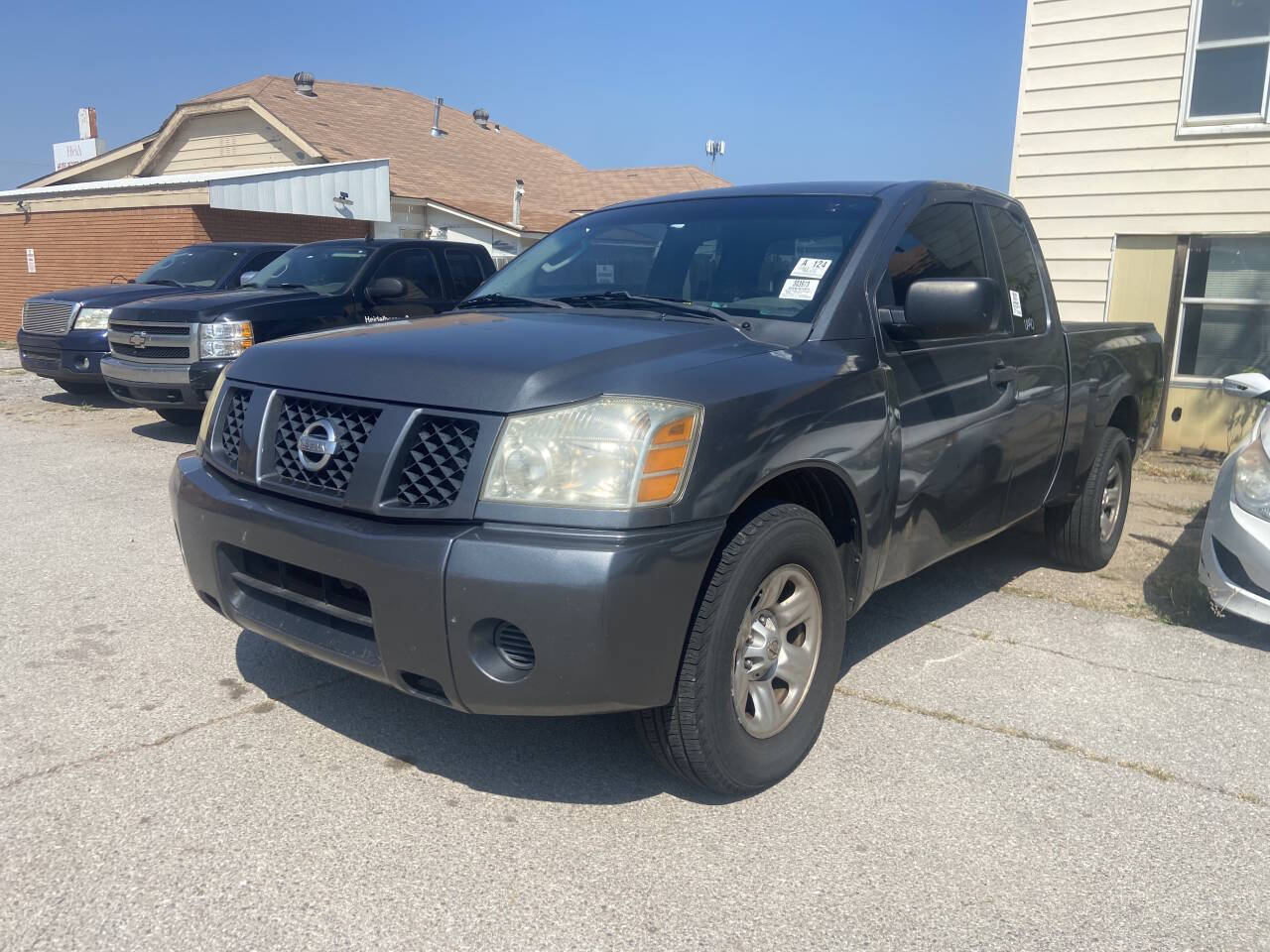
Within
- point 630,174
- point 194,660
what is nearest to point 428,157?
point 630,174

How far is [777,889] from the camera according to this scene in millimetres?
2770

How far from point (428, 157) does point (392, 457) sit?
24.3 m

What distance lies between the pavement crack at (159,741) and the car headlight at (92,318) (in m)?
8.59

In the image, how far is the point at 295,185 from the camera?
19.2 metres

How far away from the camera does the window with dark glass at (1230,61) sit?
28.9ft

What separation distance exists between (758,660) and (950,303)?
53.9 inches

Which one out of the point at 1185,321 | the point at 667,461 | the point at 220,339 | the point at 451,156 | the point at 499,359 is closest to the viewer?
the point at 667,461

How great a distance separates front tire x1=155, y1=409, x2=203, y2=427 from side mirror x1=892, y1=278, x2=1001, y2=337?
8.19m

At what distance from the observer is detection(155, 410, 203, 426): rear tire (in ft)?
33.3

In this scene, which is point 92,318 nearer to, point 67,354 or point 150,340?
point 67,354

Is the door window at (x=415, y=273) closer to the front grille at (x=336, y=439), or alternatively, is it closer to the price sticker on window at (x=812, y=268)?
the price sticker on window at (x=812, y=268)

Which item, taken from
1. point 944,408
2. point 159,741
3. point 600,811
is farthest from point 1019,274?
point 159,741

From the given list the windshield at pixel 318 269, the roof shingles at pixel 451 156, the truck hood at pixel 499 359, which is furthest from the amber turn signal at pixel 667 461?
the roof shingles at pixel 451 156

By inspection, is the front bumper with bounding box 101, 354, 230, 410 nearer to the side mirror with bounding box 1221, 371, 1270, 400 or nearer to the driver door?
the driver door
